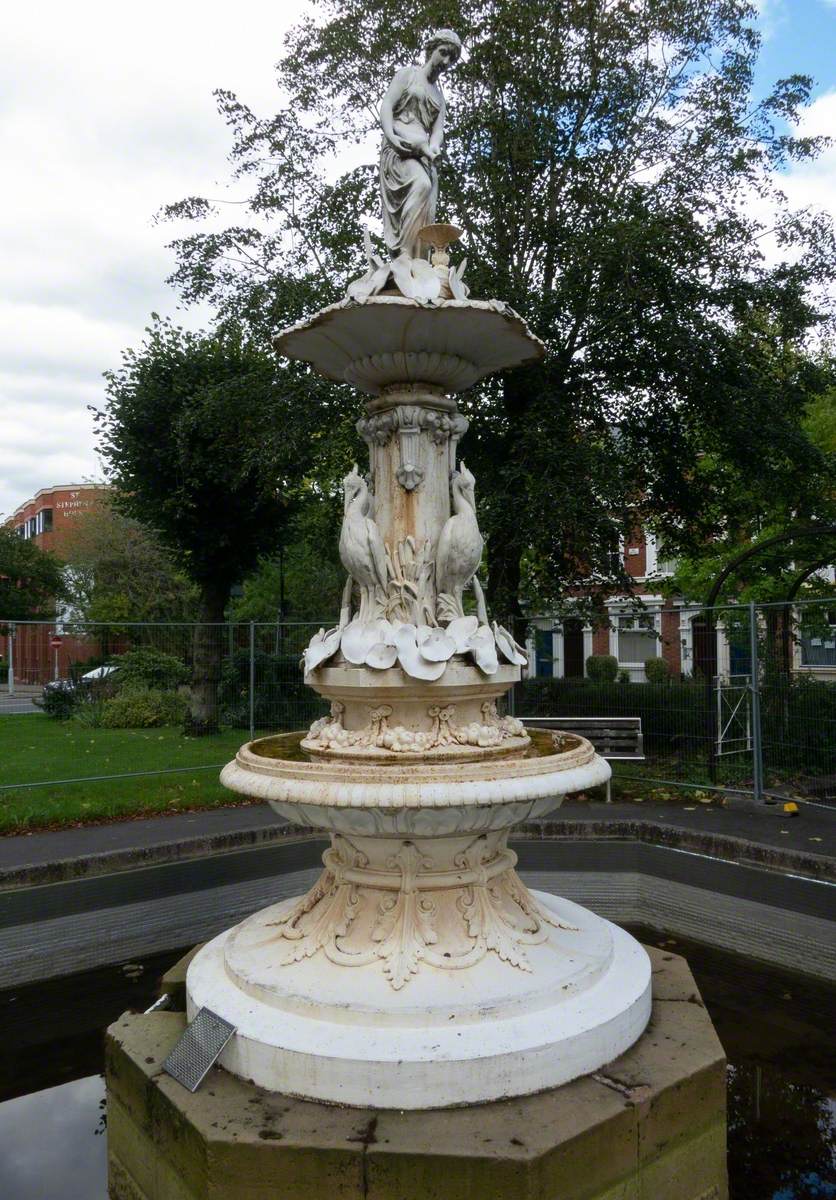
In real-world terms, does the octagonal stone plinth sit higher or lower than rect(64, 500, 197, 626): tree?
lower

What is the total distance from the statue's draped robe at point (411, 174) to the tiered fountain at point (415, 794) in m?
0.01

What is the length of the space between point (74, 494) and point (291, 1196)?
54509mm

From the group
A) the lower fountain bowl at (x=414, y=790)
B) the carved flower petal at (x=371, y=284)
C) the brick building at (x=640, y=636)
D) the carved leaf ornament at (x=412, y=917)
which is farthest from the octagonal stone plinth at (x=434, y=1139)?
the brick building at (x=640, y=636)

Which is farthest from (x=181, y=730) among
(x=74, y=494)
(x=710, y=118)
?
(x=74, y=494)

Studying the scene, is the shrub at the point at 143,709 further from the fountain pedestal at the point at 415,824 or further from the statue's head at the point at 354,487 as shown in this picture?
the statue's head at the point at 354,487

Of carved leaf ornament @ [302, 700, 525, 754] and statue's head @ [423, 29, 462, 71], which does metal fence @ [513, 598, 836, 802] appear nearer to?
carved leaf ornament @ [302, 700, 525, 754]

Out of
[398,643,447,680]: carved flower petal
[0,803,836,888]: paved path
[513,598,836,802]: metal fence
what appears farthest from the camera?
[513,598,836,802]: metal fence

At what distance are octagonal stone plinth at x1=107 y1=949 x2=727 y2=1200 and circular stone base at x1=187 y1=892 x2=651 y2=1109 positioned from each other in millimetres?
76

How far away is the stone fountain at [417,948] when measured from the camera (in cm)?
297

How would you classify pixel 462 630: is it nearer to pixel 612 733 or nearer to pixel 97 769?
pixel 612 733

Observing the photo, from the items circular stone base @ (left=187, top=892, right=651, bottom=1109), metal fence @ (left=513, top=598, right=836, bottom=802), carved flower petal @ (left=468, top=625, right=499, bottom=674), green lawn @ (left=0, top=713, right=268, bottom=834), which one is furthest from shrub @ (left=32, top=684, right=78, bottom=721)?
carved flower petal @ (left=468, top=625, right=499, bottom=674)

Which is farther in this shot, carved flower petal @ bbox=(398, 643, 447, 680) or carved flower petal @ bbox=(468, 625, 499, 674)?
carved flower petal @ bbox=(468, 625, 499, 674)

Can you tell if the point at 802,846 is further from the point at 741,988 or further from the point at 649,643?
the point at 649,643

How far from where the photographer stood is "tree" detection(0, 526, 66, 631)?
117 feet
